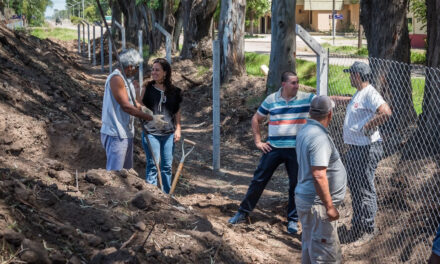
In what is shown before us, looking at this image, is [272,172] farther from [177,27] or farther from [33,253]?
[177,27]

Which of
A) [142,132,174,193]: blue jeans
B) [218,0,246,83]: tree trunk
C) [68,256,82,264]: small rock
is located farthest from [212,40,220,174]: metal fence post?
[218,0,246,83]: tree trunk

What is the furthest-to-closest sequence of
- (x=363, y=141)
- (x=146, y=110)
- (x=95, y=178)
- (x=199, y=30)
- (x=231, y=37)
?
(x=199, y=30) < (x=231, y=37) < (x=146, y=110) < (x=363, y=141) < (x=95, y=178)

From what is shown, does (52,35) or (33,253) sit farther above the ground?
(52,35)

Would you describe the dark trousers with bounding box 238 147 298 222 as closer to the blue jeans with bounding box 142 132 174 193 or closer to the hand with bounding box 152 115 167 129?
the blue jeans with bounding box 142 132 174 193

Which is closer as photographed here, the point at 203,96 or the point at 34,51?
the point at 203,96

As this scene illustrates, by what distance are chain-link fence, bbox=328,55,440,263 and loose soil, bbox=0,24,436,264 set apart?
149mm

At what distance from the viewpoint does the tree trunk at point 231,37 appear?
16.5 metres

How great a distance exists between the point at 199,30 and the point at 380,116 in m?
15.8

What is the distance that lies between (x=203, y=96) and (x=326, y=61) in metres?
9.98

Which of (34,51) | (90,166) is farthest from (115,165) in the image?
(34,51)

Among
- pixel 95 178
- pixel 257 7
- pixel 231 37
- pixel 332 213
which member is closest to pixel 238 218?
pixel 95 178

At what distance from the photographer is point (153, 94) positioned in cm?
684

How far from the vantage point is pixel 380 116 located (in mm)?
5980

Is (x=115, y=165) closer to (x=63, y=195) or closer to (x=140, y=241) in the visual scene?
(x=63, y=195)
